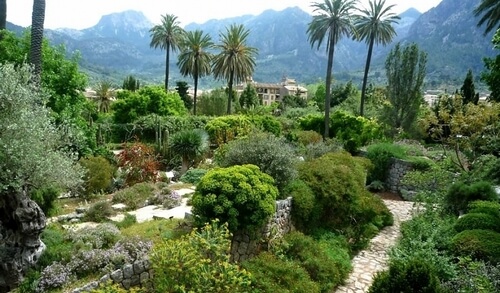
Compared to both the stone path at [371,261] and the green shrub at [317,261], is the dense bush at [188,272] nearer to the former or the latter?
the green shrub at [317,261]

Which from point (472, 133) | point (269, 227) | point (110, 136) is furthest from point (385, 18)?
point (269, 227)

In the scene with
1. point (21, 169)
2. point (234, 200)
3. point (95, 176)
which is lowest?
point (95, 176)

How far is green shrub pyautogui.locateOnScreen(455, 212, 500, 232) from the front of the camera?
10.1 m

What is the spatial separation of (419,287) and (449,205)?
7647 mm

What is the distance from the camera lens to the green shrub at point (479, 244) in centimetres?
873

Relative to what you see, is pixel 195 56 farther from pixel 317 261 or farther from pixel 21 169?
pixel 21 169

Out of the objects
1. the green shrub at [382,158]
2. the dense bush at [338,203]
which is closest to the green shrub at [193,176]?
the dense bush at [338,203]

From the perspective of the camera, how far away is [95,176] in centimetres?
1349

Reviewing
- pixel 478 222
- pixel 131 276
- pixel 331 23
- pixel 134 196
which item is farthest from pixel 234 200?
pixel 331 23

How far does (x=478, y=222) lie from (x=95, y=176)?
11.3 metres

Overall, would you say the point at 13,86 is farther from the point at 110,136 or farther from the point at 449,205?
the point at 110,136

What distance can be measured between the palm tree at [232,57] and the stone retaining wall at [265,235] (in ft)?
84.1

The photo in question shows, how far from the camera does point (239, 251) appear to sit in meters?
9.32

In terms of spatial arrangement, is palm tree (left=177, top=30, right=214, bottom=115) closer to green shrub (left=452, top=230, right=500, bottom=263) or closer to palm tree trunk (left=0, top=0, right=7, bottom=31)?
palm tree trunk (left=0, top=0, right=7, bottom=31)
